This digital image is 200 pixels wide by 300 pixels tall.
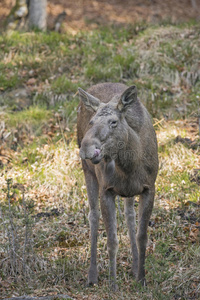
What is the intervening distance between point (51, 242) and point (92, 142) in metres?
3.08

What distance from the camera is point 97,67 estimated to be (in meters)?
11.5

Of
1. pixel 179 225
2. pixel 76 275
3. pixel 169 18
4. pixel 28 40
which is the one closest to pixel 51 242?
pixel 76 275

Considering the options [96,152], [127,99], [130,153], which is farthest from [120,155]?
[96,152]

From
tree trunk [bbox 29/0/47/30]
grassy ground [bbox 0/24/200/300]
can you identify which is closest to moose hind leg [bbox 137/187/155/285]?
grassy ground [bbox 0/24/200/300]

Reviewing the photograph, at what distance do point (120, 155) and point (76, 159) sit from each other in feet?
13.3

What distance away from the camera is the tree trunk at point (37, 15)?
13.5 meters

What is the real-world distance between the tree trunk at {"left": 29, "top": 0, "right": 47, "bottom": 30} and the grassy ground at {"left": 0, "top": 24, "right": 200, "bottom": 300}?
0.53 m

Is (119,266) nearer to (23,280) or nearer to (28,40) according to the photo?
(23,280)

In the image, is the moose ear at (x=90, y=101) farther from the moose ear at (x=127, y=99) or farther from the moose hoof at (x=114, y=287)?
the moose hoof at (x=114, y=287)

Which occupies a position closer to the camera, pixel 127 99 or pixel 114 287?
pixel 127 99

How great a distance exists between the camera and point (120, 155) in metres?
4.85

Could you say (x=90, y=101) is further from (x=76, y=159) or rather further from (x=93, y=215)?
(x=76, y=159)

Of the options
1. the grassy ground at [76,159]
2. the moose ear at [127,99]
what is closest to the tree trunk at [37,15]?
the grassy ground at [76,159]

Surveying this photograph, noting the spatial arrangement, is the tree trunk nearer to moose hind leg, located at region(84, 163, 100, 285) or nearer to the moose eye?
moose hind leg, located at region(84, 163, 100, 285)
